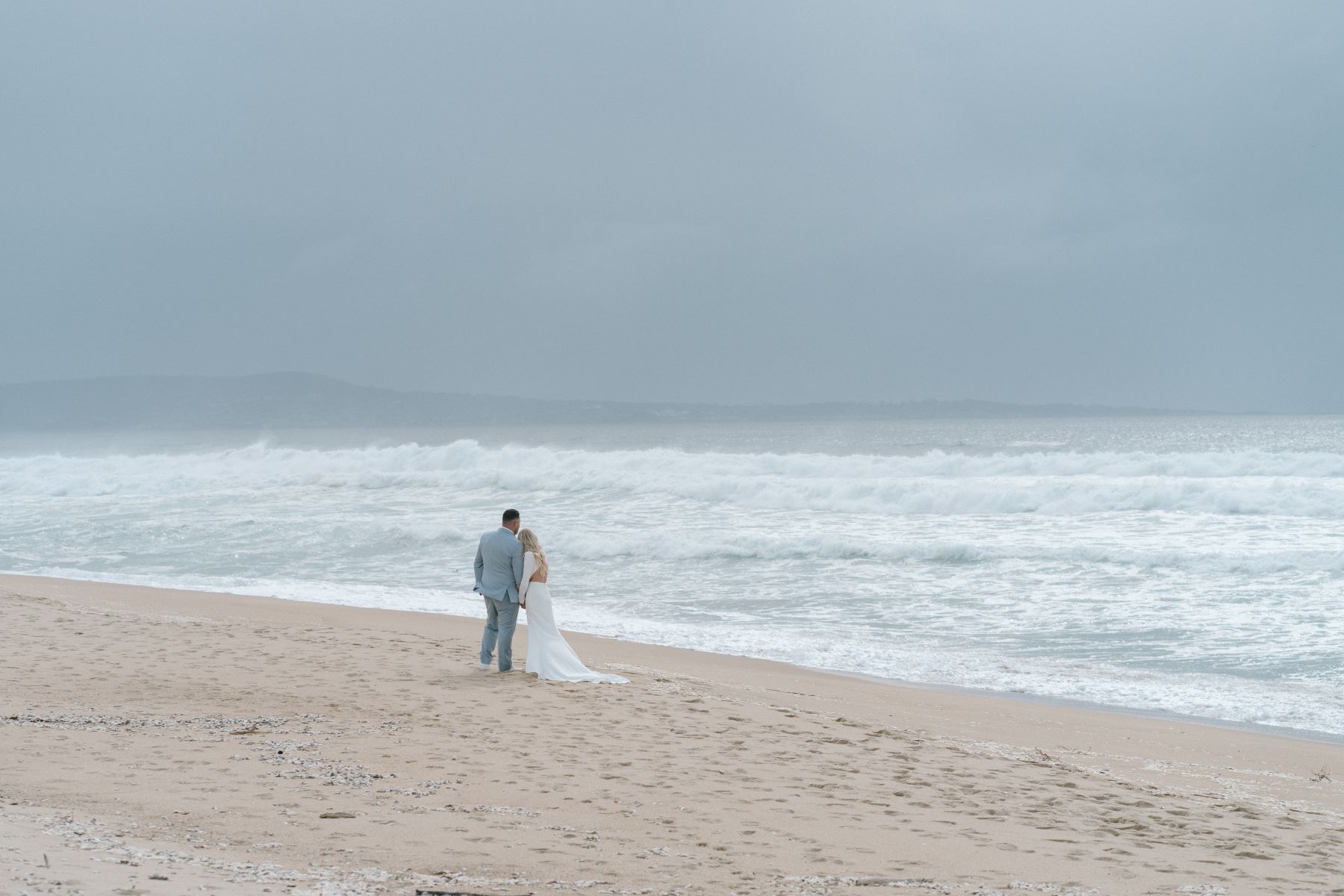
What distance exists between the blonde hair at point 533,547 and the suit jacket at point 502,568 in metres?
0.09

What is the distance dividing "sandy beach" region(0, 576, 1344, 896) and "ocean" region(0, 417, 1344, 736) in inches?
97.5

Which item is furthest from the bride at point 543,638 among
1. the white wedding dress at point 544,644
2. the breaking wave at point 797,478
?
the breaking wave at point 797,478

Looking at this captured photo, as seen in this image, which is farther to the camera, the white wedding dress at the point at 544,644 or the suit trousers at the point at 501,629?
the suit trousers at the point at 501,629

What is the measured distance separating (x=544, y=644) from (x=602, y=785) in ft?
12.0

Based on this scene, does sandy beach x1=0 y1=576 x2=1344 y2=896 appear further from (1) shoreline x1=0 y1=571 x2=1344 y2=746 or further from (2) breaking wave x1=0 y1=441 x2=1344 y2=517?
(2) breaking wave x1=0 y1=441 x2=1344 y2=517

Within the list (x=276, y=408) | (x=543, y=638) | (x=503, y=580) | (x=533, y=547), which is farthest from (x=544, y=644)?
(x=276, y=408)

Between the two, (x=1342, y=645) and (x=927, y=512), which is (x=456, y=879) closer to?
(x=1342, y=645)

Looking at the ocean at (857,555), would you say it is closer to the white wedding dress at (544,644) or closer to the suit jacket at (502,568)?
the white wedding dress at (544,644)

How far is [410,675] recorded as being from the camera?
9.36 meters

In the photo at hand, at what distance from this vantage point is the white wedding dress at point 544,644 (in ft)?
31.1

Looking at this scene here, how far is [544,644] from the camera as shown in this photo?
9.62m

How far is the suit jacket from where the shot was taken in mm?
9734

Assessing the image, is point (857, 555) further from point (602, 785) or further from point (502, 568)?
point (602, 785)

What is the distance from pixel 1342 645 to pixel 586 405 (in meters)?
173
